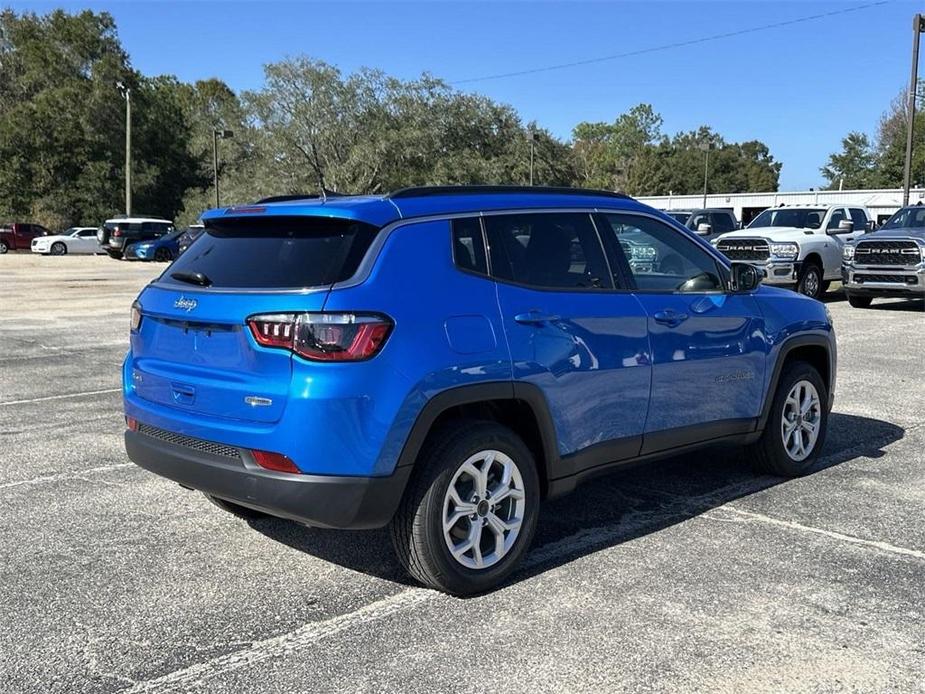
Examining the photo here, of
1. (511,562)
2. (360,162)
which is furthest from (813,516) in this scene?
(360,162)

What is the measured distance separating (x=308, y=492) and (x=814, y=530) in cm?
280

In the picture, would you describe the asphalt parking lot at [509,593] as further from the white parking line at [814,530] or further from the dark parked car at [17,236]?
the dark parked car at [17,236]

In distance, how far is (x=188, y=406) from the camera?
13.0 feet

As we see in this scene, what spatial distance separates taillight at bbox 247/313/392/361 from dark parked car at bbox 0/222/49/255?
5004cm

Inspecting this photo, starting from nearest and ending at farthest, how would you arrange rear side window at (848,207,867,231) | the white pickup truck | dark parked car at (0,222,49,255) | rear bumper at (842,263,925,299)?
1. rear bumper at (842,263,925,299)
2. the white pickup truck
3. rear side window at (848,207,867,231)
4. dark parked car at (0,222,49,255)

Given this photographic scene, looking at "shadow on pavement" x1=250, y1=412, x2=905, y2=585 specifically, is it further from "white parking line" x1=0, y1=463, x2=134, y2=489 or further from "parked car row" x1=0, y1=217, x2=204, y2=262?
"parked car row" x1=0, y1=217, x2=204, y2=262

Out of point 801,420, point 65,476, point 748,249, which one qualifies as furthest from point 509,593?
point 748,249

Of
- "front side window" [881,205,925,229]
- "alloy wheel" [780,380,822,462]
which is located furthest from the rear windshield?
"front side window" [881,205,925,229]

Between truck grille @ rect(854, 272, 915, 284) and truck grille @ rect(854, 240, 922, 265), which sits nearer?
truck grille @ rect(854, 272, 915, 284)

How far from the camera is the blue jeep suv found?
3.58m

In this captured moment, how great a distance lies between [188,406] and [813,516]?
342 centimetres

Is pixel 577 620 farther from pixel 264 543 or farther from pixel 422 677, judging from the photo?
pixel 264 543

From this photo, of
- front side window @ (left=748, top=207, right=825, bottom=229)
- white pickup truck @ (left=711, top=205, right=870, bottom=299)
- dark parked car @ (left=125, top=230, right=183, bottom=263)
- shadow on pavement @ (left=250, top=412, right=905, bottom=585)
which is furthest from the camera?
dark parked car @ (left=125, top=230, right=183, bottom=263)

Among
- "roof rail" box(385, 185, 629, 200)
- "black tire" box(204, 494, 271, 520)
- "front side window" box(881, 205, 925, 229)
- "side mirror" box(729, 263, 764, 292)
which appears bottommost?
"black tire" box(204, 494, 271, 520)
